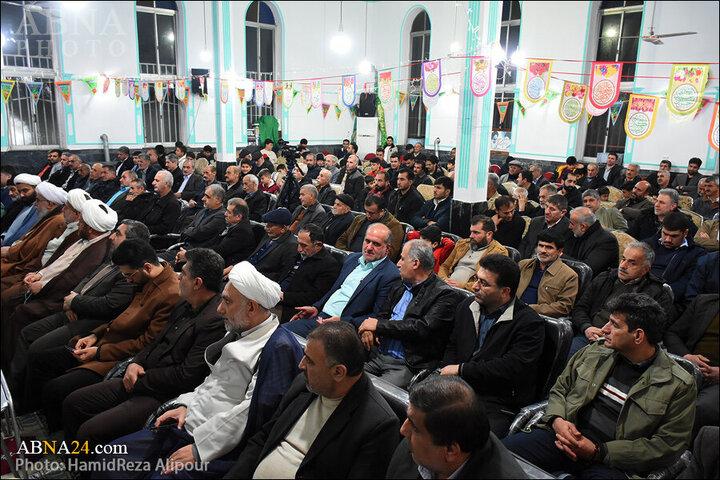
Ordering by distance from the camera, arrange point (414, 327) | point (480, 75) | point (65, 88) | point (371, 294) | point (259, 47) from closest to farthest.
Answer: point (414, 327), point (371, 294), point (480, 75), point (65, 88), point (259, 47)

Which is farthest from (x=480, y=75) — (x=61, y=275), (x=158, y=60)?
(x=158, y=60)

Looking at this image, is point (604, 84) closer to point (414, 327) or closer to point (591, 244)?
point (591, 244)

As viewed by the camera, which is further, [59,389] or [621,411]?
[59,389]

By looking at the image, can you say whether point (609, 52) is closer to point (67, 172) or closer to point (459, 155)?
point (459, 155)

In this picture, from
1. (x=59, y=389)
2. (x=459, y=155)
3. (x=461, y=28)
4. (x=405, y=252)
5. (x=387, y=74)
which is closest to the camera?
(x=59, y=389)

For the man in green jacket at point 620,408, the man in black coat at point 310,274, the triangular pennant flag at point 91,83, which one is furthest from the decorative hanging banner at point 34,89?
the man in green jacket at point 620,408

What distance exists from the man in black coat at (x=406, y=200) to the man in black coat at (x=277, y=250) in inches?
81.4

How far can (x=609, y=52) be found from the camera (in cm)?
1073

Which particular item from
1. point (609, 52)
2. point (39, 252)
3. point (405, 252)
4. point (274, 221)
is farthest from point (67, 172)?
point (609, 52)

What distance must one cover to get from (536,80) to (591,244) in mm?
5719

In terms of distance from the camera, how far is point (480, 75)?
5641mm

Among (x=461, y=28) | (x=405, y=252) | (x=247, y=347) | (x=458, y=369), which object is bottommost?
(x=458, y=369)

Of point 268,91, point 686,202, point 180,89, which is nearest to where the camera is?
point 686,202

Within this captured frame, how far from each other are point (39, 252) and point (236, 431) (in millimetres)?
2657
